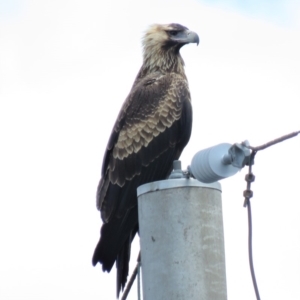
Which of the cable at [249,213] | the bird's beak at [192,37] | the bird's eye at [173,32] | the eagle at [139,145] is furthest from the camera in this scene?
the bird's eye at [173,32]

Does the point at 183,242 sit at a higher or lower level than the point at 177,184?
lower

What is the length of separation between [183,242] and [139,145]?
4548mm

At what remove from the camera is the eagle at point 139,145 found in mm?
8852

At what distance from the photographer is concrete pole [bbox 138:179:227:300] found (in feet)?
16.5

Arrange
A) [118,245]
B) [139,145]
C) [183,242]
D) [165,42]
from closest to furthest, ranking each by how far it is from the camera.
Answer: [183,242]
[118,245]
[139,145]
[165,42]

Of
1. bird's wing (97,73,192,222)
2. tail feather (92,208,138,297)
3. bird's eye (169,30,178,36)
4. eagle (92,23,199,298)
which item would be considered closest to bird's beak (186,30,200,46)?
bird's eye (169,30,178,36)

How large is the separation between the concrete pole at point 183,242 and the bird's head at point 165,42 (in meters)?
5.32

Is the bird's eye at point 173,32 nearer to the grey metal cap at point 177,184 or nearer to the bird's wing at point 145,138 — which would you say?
the bird's wing at point 145,138

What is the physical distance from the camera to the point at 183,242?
5.05m

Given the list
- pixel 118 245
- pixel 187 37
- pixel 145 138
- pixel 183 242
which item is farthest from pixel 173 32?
pixel 183 242

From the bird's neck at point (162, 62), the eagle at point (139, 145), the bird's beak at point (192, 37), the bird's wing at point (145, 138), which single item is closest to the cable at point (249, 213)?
the eagle at point (139, 145)

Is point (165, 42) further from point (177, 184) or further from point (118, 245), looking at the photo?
point (177, 184)

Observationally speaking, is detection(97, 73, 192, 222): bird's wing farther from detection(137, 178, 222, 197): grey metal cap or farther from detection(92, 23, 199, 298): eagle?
detection(137, 178, 222, 197): grey metal cap

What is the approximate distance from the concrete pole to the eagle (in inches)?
134
